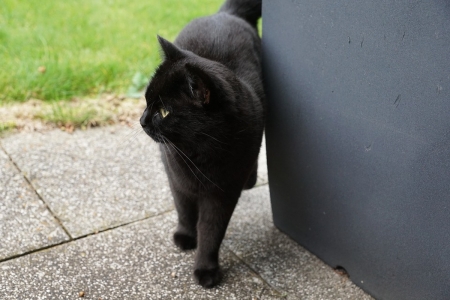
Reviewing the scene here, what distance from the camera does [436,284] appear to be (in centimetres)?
165

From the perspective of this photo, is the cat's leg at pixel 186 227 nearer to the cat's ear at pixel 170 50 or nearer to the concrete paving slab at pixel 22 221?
the concrete paving slab at pixel 22 221

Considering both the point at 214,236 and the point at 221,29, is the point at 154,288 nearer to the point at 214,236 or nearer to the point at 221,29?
the point at 214,236

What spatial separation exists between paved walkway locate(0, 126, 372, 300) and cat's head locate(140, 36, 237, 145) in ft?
2.00

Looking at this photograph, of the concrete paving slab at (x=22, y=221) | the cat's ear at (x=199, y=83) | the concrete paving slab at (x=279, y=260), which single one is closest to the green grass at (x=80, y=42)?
the concrete paving slab at (x=22, y=221)

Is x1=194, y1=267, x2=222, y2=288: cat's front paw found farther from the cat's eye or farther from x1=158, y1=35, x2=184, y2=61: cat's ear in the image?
x1=158, y1=35, x2=184, y2=61: cat's ear

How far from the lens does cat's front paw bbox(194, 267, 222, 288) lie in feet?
6.43

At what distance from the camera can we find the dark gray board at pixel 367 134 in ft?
5.01

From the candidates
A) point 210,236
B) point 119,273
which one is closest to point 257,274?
point 210,236

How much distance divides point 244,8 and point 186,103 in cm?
95

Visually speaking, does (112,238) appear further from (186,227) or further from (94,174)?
(94,174)

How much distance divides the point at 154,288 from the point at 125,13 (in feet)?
10.5

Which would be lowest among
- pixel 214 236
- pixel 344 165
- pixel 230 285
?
pixel 230 285

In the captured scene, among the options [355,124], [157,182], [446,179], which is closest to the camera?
[446,179]

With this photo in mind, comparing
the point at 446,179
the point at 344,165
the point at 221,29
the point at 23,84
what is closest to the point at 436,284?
the point at 446,179
